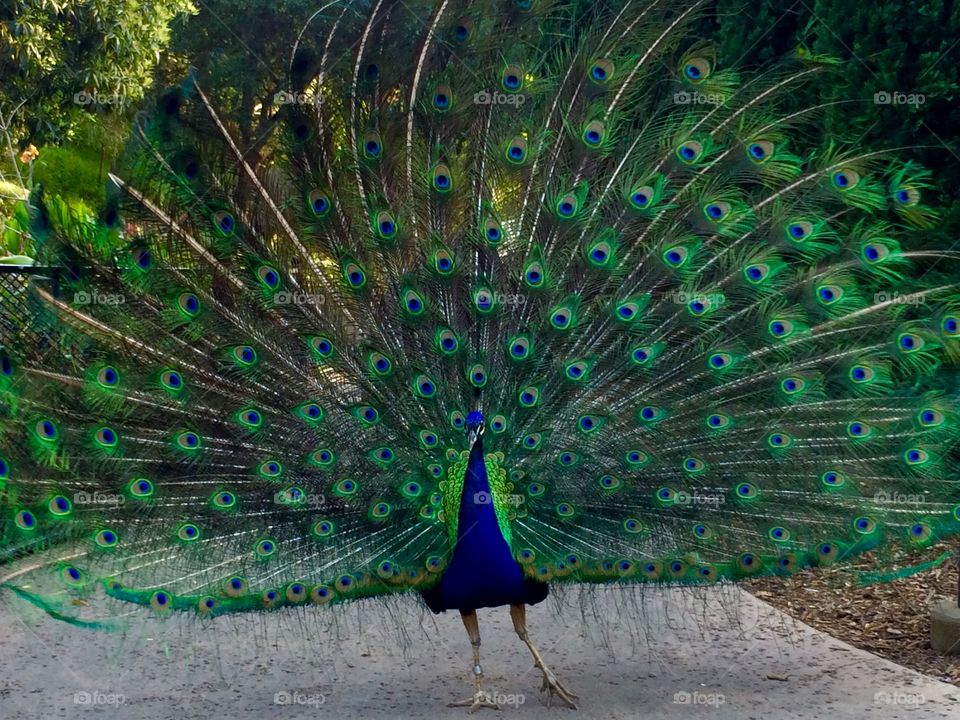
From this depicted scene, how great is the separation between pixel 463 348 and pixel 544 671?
1472 millimetres

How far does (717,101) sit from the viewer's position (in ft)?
15.6

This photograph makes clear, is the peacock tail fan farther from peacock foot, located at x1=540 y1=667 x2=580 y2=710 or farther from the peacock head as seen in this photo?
peacock foot, located at x1=540 y1=667 x2=580 y2=710

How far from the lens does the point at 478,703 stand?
15.6 ft

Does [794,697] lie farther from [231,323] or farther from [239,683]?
[231,323]

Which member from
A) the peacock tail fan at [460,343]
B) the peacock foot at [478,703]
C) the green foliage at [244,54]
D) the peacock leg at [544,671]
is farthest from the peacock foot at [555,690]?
the green foliage at [244,54]

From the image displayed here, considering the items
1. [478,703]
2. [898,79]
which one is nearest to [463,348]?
[478,703]

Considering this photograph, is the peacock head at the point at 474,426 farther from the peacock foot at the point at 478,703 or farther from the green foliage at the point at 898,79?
the green foliage at the point at 898,79

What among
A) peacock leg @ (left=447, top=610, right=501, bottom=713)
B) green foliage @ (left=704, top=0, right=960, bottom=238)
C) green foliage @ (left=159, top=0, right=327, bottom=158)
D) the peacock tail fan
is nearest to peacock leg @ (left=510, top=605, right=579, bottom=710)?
peacock leg @ (left=447, top=610, right=501, bottom=713)

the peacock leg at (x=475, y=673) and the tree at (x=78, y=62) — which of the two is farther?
the tree at (x=78, y=62)

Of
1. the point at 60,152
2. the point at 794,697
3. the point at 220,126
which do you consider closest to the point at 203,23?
the point at 60,152

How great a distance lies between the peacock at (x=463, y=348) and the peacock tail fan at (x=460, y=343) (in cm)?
1

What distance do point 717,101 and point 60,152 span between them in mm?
5872

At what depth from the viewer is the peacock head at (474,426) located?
4242 millimetres

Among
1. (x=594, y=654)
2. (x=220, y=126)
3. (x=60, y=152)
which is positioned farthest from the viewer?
(x=60, y=152)
